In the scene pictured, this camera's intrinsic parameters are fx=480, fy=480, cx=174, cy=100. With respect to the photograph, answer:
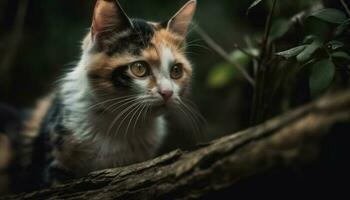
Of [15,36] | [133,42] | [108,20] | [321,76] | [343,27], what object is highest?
[15,36]

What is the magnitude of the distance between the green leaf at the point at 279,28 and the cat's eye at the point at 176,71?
1.69ft

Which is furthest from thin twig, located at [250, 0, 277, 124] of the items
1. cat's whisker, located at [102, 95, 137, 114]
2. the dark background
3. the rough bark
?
the dark background

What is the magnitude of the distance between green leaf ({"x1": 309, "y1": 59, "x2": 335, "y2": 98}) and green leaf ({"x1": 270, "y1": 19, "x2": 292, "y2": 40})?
0.80 meters

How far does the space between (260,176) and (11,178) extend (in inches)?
78.2

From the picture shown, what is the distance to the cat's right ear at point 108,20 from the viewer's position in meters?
2.30

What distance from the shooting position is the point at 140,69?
2.38m

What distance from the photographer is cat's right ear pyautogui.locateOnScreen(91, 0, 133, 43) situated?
7.54ft

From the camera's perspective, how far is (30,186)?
2807 millimetres

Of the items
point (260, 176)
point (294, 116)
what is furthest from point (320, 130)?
point (260, 176)

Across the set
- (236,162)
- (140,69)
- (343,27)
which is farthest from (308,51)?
(140,69)

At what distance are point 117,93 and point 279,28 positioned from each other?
91cm

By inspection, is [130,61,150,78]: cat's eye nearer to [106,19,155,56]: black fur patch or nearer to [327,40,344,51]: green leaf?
[106,19,155,56]: black fur patch

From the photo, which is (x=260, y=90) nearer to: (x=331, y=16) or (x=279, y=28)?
(x=279, y=28)

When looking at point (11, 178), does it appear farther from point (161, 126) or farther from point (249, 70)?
point (249, 70)
